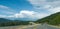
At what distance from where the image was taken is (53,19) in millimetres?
27172

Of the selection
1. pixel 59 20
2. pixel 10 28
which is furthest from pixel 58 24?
pixel 10 28

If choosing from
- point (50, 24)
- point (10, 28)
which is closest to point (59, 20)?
point (50, 24)

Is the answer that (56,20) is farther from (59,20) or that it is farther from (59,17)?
(59,17)

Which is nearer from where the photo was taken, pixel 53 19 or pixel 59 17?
pixel 53 19

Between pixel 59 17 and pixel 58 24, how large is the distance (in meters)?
2.24

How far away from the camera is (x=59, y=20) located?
27359 mm

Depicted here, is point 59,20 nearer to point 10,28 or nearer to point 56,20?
point 56,20

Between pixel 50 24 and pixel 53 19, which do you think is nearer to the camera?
pixel 53 19

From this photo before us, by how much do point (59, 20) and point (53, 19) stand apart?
1162 mm

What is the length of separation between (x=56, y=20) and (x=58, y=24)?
91 centimetres

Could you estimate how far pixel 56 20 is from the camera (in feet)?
89.7

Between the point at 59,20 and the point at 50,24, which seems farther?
the point at 50,24

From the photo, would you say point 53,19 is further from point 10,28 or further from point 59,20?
point 10,28

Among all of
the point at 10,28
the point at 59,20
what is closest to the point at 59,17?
the point at 59,20
